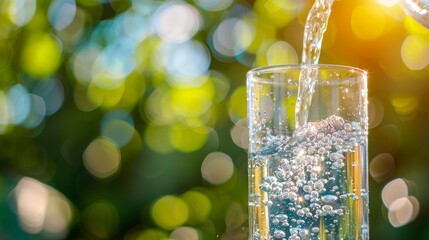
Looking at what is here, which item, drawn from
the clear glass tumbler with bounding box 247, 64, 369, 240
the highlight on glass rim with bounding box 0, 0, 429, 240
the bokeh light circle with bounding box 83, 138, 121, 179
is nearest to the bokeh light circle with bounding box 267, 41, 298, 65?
the highlight on glass rim with bounding box 0, 0, 429, 240

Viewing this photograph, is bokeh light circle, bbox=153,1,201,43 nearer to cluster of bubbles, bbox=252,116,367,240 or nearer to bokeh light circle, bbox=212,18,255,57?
bokeh light circle, bbox=212,18,255,57

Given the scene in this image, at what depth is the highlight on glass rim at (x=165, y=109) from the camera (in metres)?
2.72

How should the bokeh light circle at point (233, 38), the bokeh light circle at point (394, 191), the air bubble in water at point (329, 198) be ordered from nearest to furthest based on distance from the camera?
the air bubble in water at point (329, 198), the bokeh light circle at point (394, 191), the bokeh light circle at point (233, 38)

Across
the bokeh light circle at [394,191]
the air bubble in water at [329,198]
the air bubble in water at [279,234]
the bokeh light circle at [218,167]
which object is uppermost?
the air bubble in water at [329,198]

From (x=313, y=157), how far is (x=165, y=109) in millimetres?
1782

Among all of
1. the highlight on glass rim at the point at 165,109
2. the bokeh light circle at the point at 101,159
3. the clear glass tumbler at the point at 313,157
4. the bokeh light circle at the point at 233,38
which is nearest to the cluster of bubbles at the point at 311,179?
the clear glass tumbler at the point at 313,157

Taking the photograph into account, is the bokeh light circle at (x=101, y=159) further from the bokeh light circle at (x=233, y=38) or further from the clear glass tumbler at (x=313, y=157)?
the clear glass tumbler at (x=313, y=157)

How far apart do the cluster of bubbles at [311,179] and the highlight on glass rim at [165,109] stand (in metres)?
1.62

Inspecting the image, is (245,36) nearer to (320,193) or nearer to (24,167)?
(24,167)

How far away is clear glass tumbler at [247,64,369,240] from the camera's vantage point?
1062 mm

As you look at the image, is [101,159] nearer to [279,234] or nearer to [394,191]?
[394,191]

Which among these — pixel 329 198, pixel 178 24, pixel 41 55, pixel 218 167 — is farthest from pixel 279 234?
pixel 41 55

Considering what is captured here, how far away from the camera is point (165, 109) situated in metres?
2.81

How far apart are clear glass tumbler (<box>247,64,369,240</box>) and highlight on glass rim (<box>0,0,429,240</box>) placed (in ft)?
5.26
